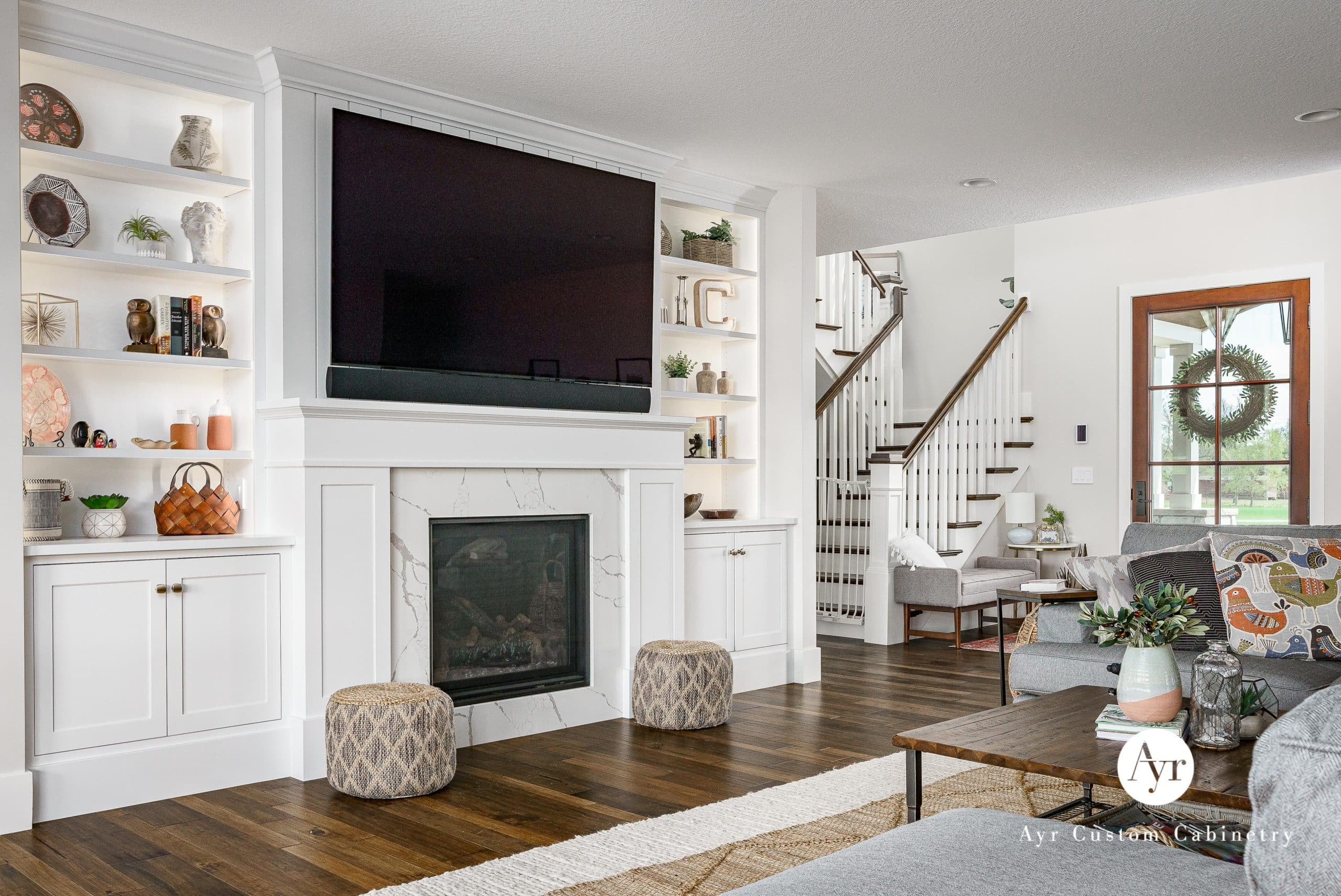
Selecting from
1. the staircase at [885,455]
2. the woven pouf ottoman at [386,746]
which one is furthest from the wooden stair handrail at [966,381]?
the woven pouf ottoman at [386,746]

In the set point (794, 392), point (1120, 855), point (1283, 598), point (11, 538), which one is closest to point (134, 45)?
point (11, 538)

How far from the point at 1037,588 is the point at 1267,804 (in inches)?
144

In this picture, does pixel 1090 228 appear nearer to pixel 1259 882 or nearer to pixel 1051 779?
pixel 1051 779

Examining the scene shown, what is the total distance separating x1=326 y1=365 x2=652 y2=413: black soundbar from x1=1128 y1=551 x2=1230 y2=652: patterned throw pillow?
2213 mm

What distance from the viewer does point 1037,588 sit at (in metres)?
4.52

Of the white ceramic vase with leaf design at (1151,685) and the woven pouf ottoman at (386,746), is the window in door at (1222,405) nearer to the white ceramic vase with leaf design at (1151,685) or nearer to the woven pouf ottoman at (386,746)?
the white ceramic vase with leaf design at (1151,685)

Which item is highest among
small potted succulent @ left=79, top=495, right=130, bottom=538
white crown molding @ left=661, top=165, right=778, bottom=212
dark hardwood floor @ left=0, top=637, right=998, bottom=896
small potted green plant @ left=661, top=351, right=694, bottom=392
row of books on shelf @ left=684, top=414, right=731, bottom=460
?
white crown molding @ left=661, top=165, right=778, bottom=212

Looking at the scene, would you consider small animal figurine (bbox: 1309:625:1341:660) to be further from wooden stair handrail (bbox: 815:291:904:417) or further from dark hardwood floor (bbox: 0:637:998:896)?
wooden stair handrail (bbox: 815:291:904:417)

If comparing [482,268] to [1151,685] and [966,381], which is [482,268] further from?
[966,381]

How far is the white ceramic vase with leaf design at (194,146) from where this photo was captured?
3959 mm

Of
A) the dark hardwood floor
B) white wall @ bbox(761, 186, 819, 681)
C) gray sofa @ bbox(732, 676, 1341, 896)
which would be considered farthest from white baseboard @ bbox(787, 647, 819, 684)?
gray sofa @ bbox(732, 676, 1341, 896)

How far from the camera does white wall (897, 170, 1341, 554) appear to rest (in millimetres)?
6758

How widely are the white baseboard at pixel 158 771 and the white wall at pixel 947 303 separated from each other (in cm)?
675

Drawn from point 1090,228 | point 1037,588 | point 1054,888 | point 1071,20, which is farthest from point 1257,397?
point 1054,888
